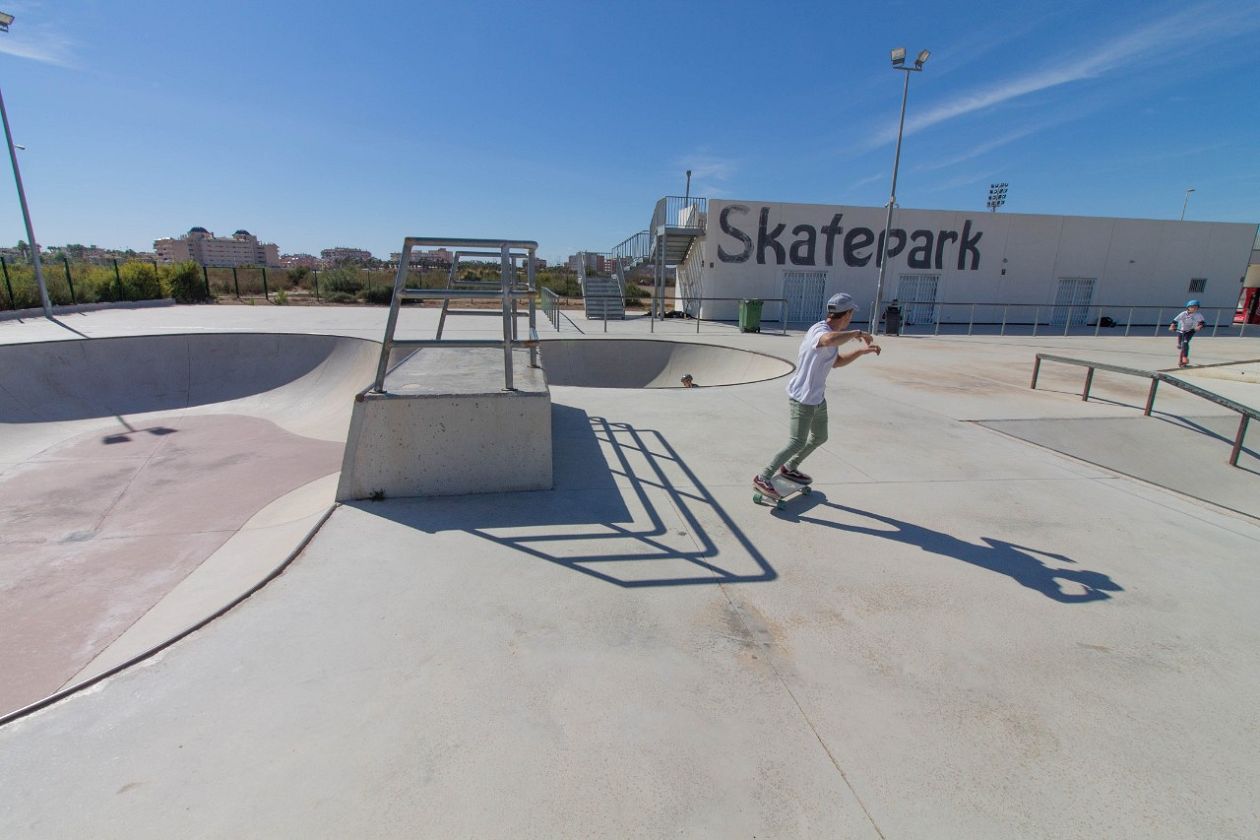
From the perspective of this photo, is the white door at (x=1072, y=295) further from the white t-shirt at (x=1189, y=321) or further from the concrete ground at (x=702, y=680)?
the concrete ground at (x=702, y=680)

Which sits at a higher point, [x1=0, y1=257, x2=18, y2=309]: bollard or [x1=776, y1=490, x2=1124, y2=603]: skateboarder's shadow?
[x1=0, y1=257, x2=18, y2=309]: bollard

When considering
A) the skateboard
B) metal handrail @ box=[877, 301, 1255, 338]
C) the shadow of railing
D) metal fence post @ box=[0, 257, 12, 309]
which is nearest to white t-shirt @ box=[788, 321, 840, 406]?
the skateboard

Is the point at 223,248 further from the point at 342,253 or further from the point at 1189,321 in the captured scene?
the point at 1189,321

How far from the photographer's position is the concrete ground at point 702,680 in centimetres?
183

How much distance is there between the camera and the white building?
20844 millimetres

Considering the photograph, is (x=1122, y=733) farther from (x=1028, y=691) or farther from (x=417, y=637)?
(x=417, y=637)

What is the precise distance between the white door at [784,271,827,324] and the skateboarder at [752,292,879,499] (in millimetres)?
18539

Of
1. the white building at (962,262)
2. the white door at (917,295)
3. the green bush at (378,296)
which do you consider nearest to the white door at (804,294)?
the white building at (962,262)

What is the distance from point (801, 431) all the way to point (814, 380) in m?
0.38

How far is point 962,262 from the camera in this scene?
73.4ft

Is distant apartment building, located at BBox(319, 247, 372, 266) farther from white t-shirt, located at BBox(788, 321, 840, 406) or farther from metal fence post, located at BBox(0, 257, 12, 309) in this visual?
white t-shirt, located at BBox(788, 321, 840, 406)

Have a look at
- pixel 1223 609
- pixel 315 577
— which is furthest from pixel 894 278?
pixel 315 577

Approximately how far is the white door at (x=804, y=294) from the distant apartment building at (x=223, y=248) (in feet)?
394

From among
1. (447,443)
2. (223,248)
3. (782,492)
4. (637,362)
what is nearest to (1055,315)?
(637,362)
